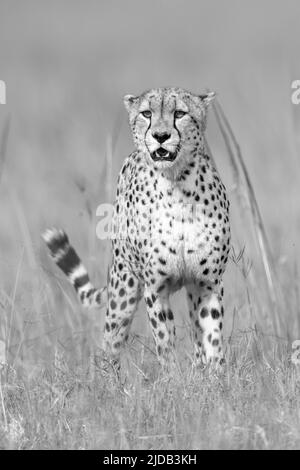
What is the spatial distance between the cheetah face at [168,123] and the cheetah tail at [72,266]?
1.97 feet

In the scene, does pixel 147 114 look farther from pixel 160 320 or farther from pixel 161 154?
pixel 160 320

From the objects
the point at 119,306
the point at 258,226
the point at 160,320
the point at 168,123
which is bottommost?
the point at 160,320

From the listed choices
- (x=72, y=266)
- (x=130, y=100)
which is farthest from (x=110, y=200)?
(x=130, y=100)

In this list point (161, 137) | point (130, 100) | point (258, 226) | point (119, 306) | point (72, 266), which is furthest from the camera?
point (72, 266)

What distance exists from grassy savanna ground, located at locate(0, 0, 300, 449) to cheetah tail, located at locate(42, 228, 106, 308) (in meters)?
0.05

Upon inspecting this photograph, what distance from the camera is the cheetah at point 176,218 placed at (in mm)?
4574

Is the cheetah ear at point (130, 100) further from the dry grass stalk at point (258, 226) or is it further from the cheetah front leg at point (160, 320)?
the cheetah front leg at point (160, 320)

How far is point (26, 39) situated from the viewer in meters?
16.4

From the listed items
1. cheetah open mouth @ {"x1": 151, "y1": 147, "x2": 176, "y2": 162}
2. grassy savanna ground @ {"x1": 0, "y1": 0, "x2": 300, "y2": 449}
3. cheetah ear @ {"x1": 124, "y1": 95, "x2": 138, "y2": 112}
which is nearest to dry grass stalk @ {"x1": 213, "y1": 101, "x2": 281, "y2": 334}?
grassy savanna ground @ {"x1": 0, "y1": 0, "x2": 300, "y2": 449}

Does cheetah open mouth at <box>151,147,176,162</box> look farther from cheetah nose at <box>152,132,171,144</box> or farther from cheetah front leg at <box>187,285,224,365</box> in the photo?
cheetah front leg at <box>187,285,224,365</box>

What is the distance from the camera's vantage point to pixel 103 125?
615cm

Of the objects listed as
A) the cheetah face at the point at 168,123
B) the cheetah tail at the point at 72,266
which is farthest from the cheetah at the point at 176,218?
the cheetah tail at the point at 72,266

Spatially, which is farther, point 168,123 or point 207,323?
point 207,323

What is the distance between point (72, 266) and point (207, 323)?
2.14 ft
